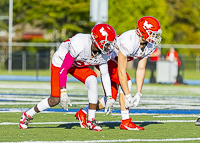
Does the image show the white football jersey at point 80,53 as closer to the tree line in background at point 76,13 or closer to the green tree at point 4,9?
the tree line in background at point 76,13

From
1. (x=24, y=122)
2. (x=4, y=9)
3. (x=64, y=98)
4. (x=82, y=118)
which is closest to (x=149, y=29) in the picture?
(x=64, y=98)

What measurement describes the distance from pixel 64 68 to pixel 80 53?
1.00 ft

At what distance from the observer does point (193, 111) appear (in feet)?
27.4

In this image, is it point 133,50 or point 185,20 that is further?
point 185,20

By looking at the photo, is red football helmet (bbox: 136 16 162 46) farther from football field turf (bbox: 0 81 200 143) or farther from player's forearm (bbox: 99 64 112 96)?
football field turf (bbox: 0 81 200 143)

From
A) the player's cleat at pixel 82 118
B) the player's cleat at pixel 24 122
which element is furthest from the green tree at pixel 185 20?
the player's cleat at pixel 24 122

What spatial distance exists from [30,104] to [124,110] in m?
3.36

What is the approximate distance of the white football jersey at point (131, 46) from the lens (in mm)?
6016

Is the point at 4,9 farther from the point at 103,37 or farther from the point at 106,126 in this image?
the point at 103,37

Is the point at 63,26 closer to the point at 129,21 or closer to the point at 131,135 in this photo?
the point at 129,21

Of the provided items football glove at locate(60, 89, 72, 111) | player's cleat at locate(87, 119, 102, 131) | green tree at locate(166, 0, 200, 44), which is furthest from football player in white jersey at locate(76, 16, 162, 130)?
green tree at locate(166, 0, 200, 44)

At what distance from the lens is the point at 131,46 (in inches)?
237

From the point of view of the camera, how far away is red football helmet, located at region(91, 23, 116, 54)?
570 cm

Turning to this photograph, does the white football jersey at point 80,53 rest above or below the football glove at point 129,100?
above
